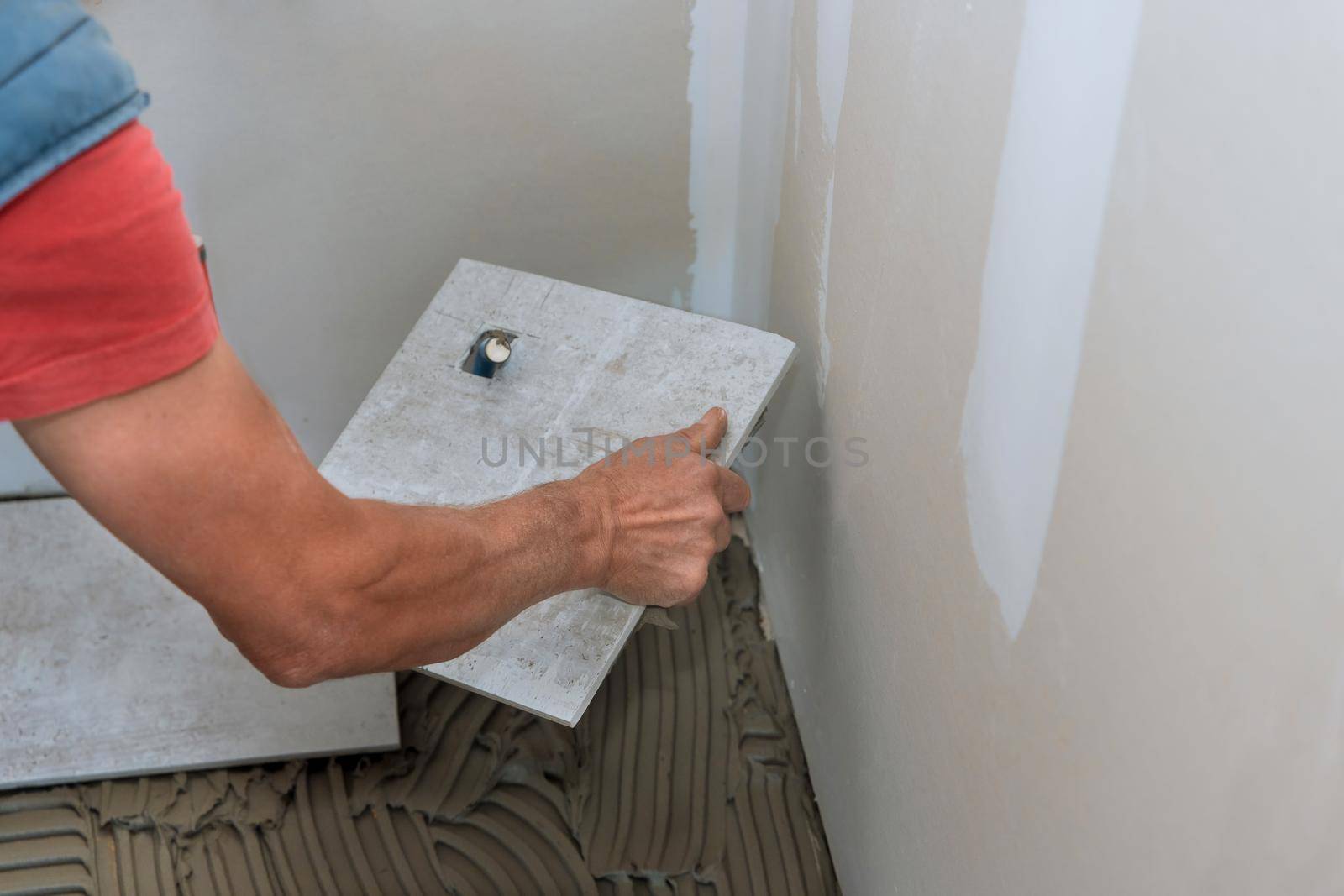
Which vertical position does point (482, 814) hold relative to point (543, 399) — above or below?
below

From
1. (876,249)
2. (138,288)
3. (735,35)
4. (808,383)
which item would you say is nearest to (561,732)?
(808,383)

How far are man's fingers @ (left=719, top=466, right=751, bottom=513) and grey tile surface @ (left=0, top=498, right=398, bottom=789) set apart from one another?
844mm

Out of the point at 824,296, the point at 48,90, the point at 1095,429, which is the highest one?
the point at 48,90

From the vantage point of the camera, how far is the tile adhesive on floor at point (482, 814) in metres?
1.92

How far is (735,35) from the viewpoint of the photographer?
2.04 metres

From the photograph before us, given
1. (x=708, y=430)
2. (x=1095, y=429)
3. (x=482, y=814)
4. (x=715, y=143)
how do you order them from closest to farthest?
(x=1095, y=429) < (x=708, y=430) < (x=482, y=814) < (x=715, y=143)

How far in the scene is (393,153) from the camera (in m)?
2.06

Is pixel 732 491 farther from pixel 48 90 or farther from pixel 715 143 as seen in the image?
pixel 48 90

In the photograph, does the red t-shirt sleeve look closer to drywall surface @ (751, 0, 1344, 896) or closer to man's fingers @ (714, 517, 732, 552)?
drywall surface @ (751, 0, 1344, 896)

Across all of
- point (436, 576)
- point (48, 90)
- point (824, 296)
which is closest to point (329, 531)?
point (436, 576)

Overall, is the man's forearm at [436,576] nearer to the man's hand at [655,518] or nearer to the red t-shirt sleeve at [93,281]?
the man's hand at [655,518]

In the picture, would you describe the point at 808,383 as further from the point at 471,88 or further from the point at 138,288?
the point at 138,288

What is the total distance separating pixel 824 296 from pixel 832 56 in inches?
13.4

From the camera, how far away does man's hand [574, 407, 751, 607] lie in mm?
1451
